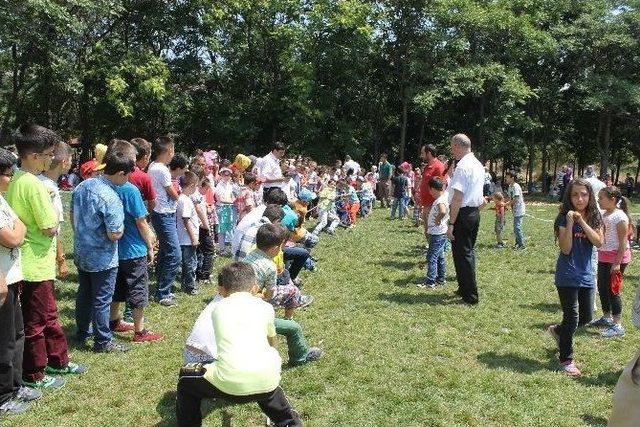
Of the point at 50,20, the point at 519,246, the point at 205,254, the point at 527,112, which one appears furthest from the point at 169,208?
the point at 527,112

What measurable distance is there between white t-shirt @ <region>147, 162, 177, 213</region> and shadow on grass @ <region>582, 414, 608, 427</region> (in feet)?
15.5

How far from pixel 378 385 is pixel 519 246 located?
8194 millimetres

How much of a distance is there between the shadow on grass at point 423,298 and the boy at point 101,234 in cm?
365

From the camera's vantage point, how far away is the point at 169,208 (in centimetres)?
688

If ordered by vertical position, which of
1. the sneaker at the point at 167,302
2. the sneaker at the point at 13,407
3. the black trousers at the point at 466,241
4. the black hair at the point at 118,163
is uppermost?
the black hair at the point at 118,163

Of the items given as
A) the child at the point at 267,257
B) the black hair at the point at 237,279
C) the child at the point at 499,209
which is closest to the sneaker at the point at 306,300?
the child at the point at 267,257

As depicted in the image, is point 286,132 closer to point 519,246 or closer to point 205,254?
point 519,246

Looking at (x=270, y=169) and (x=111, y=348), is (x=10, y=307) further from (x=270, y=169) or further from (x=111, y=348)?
(x=270, y=169)

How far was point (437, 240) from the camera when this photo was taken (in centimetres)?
828

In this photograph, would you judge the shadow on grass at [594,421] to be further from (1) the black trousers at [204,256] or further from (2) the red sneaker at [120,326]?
(1) the black trousers at [204,256]

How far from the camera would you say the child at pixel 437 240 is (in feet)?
27.1

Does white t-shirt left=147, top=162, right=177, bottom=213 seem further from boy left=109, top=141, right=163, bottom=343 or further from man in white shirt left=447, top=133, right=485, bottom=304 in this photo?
man in white shirt left=447, top=133, right=485, bottom=304

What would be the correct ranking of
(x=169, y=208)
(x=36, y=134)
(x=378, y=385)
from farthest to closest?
(x=169, y=208), (x=378, y=385), (x=36, y=134)

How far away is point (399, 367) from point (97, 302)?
107 inches
